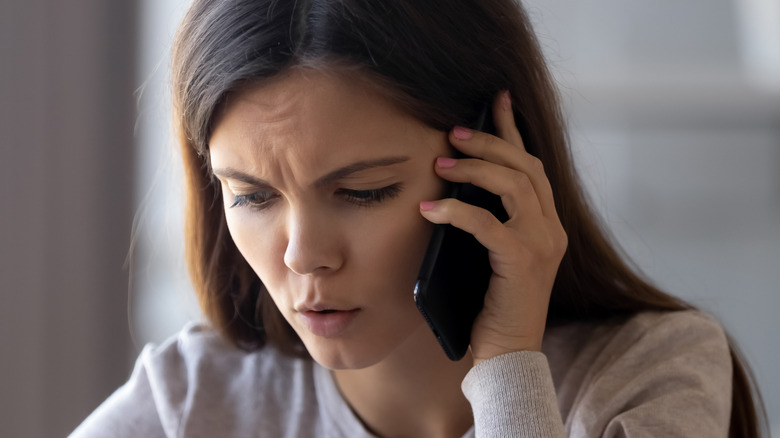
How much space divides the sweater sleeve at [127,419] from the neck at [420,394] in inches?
11.9

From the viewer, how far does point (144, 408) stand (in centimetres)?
117

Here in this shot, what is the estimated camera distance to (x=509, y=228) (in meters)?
0.96

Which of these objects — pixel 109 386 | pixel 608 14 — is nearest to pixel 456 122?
pixel 109 386

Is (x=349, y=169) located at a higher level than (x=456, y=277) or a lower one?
higher

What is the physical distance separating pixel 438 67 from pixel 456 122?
2.8 inches

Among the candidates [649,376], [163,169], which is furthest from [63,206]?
[649,376]

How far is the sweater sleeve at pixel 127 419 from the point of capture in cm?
114

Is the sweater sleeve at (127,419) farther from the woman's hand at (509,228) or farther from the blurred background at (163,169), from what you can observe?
the woman's hand at (509,228)

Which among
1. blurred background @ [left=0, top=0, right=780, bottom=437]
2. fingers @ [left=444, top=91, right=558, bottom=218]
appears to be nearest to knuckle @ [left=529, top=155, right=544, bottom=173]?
fingers @ [left=444, top=91, right=558, bottom=218]

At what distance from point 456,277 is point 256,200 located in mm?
248

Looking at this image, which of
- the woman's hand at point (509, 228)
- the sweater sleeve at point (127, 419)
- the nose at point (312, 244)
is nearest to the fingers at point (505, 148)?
the woman's hand at point (509, 228)

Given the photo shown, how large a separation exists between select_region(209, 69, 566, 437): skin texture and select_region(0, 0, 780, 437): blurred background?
0.28 meters

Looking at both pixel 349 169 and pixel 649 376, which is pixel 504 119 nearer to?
pixel 349 169

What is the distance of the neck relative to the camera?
1128 mm
